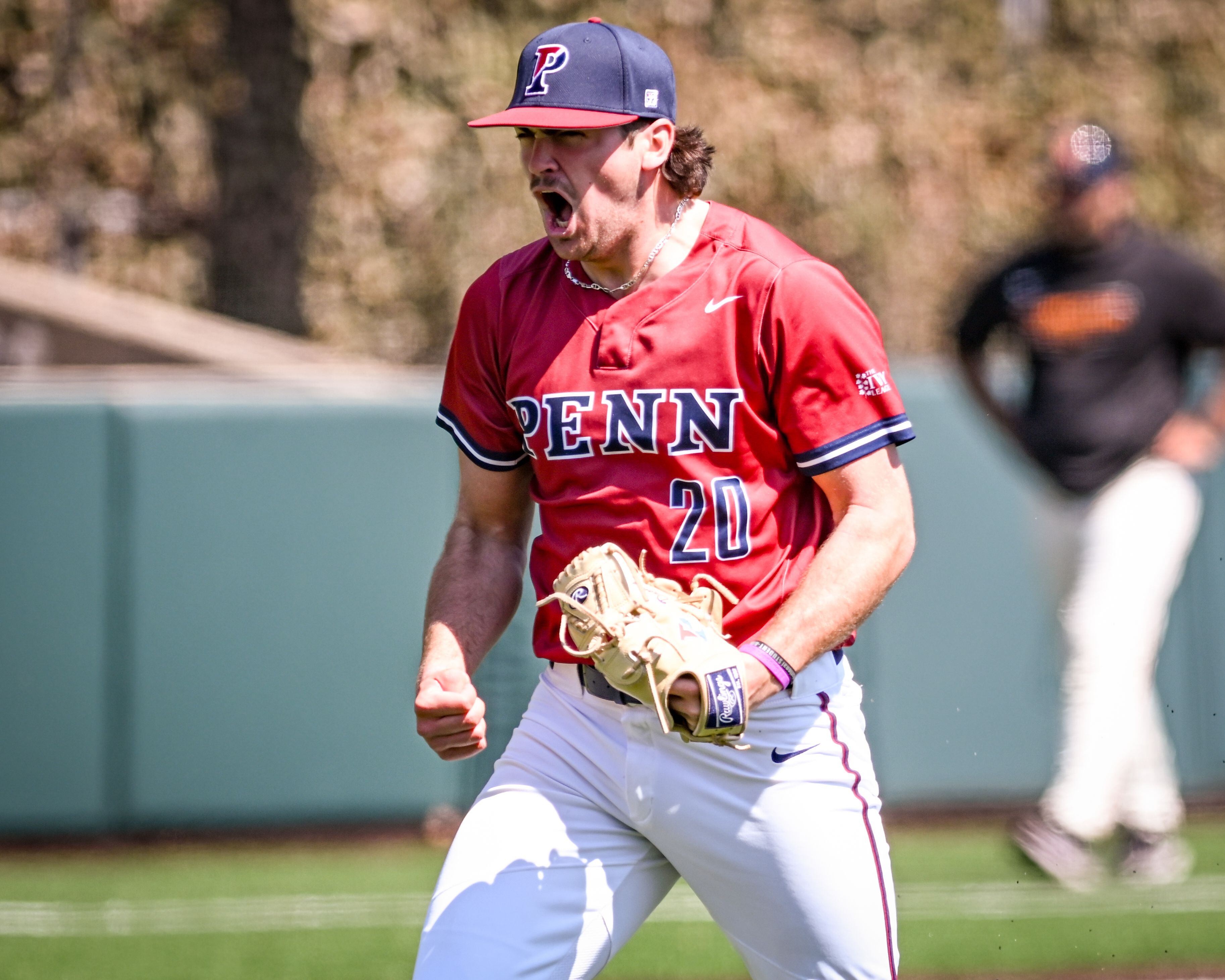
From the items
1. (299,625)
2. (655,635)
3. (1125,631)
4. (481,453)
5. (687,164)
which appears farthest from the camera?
(299,625)

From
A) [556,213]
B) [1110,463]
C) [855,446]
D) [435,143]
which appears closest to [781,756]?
[855,446]

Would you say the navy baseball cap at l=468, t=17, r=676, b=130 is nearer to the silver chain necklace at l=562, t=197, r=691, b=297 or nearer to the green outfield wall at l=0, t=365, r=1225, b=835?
the silver chain necklace at l=562, t=197, r=691, b=297

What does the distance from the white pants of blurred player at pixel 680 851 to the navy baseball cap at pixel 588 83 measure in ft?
3.05

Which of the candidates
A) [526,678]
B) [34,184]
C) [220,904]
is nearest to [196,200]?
[34,184]

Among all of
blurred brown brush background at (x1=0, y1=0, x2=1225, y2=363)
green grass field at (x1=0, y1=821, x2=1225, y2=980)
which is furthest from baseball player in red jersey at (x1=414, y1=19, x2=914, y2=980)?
blurred brown brush background at (x1=0, y1=0, x2=1225, y2=363)

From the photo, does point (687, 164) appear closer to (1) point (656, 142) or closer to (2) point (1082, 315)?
(1) point (656, 142)

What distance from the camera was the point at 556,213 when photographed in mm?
2467

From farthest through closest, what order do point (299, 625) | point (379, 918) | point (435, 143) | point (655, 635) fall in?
point (435, 143)
point (299, 625)
point (379, 918)
point (655, 635)

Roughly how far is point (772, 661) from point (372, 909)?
135 inches

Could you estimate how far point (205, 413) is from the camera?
21.1 feet

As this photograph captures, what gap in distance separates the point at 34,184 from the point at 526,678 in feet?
22.3

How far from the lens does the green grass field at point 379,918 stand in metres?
4.57

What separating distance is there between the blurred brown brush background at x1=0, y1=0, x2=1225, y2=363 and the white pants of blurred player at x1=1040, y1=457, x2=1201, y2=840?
5.68 m

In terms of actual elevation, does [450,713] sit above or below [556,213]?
below
